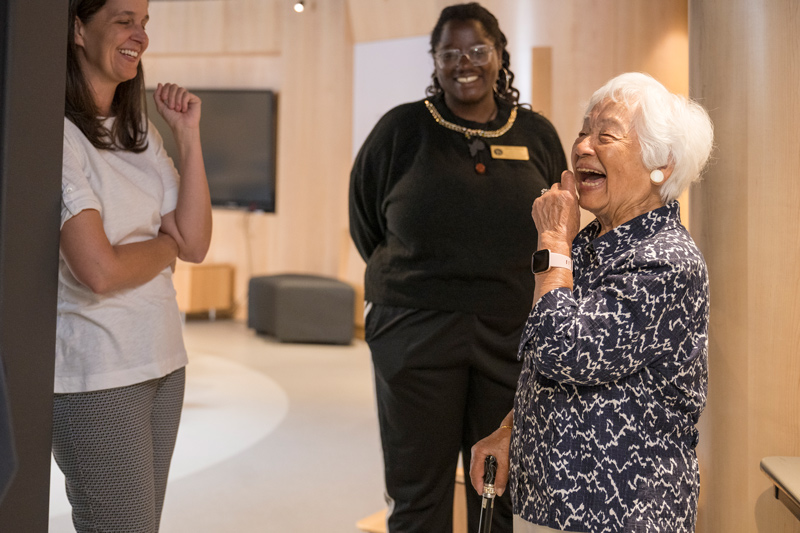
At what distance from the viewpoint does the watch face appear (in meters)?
1.40

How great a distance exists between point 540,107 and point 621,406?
2.62 m

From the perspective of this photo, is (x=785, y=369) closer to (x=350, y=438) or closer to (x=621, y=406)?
(x=621, y=406)

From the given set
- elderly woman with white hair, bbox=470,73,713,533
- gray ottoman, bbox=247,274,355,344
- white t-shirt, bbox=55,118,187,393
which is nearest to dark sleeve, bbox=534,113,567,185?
elderly woman with white hair, bbox=470,73,713,533

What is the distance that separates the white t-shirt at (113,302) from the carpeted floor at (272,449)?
5.54 ft

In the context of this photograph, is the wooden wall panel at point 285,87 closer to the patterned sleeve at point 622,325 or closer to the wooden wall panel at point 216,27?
the wooden wall panel at point 216,27

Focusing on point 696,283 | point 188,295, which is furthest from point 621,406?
point 188,295

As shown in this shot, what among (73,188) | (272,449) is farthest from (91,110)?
(272,449)

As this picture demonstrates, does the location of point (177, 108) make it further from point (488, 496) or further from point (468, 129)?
Result: point (488, 496)

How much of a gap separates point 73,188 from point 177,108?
0.42 m

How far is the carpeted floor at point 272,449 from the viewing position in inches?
126

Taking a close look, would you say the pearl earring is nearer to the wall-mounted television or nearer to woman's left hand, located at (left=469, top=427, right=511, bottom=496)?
woman's left hand, located at (left=469, top=427, right=511, bottom=496)

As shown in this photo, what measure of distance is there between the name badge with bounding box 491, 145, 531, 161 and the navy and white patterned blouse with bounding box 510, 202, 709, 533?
0.78 metres

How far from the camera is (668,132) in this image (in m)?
1.42

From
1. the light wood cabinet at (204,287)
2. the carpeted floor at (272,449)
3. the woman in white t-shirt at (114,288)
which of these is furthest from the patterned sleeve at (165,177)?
the light wood cabinet at (204,287)
